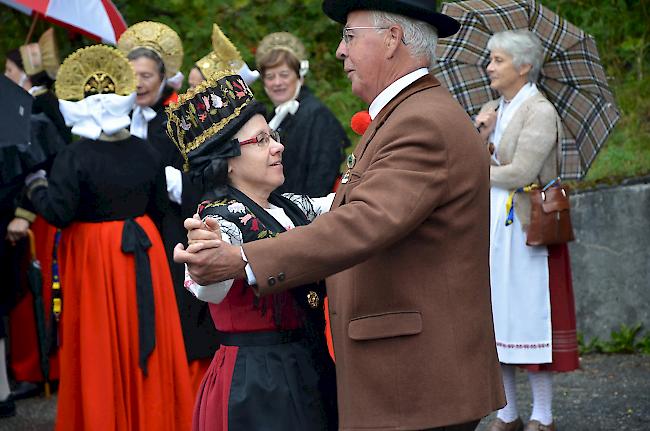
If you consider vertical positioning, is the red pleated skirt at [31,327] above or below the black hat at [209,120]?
below

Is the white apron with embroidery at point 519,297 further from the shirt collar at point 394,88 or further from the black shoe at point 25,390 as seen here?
the black shoe at point 25,390

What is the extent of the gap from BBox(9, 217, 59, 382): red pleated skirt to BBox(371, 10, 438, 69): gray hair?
4.91 metres

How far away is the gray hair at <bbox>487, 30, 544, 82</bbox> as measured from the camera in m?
5.84

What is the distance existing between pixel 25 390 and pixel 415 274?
5104mm

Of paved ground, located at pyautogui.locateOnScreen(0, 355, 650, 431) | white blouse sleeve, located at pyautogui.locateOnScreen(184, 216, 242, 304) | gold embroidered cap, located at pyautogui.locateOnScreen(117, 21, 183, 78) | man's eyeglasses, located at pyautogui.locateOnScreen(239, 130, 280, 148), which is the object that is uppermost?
gold embroidered cap, located at pyautogui.locateOnScreen(117, 21, 183, 78)

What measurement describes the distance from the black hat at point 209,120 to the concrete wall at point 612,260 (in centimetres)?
465

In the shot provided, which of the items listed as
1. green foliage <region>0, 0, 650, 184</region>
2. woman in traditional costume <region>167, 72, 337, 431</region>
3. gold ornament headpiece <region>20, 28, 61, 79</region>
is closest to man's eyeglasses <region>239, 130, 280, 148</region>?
woman in traditional costume <region>167, 72, 337, 431</region>

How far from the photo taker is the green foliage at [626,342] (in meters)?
7.60

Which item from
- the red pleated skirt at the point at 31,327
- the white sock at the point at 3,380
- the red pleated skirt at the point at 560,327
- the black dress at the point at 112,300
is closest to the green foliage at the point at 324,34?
the red pleated skirt at the point at 31,327

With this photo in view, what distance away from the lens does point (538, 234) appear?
5.70 metres

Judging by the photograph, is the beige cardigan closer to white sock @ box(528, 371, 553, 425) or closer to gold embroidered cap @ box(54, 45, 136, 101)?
white sock @ box(528, 371, 553, 425)

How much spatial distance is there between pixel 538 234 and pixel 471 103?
989 mm

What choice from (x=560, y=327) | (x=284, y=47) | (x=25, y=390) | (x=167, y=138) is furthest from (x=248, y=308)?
(x=25, y=390)

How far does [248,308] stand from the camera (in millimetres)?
3436
